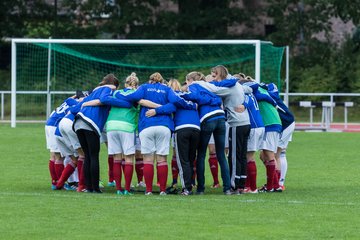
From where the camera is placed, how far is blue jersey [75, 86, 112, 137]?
50.0 ft

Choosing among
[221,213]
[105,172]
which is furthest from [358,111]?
[221,213]

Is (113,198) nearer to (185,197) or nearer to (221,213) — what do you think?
(185,197)

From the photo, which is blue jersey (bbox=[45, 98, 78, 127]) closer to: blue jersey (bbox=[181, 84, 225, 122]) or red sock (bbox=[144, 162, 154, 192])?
red sock (bbox=[144, 162, 154, 192])

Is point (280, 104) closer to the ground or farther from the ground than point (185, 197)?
farther from the ground

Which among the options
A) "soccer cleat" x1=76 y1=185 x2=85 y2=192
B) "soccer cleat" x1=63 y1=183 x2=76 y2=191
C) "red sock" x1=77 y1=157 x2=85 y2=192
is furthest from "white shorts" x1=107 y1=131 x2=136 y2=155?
"soccer cleat" x1=63 y1=183 x2=76 y2=191

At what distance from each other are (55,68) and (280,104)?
795 inches

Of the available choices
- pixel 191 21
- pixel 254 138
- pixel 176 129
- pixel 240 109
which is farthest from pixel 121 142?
pixel 191 21

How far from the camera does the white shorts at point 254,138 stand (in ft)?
51.3

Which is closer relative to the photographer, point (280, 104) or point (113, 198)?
point (113, 198)

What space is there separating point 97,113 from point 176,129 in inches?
47.3

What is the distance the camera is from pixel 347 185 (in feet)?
55.3

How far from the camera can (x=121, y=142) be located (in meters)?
15.3

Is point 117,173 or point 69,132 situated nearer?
point 117,173

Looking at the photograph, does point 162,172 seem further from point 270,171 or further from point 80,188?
point 270,171
